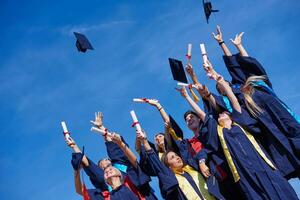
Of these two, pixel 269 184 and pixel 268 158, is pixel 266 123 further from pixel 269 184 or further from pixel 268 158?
pixel 269 184

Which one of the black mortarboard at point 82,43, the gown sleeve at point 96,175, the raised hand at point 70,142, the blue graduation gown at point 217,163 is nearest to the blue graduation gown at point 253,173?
the blue graduation gown at point 217,163

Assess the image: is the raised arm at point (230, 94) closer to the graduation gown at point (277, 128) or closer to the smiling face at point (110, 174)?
the graduation gown at point (277, 128)

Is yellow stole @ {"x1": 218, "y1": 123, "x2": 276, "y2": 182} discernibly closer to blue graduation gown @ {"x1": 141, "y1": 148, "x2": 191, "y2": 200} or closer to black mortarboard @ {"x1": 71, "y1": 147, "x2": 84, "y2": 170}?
blue graduation gown @ {"x1": 141, "y1": 148, "x2": 191, "y2": 200}

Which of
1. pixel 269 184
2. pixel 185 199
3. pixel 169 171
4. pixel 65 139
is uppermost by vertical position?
pixel 65 139

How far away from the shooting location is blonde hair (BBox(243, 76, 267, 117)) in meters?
5.28

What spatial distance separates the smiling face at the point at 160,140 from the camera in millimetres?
6004

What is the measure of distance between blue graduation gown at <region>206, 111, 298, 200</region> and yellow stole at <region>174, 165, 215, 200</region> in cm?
48

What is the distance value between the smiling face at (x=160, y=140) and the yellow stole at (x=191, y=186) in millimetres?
798

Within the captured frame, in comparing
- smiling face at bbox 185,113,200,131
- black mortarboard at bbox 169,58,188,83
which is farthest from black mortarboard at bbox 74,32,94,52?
A: smiling face at bbox 185,113,200,131

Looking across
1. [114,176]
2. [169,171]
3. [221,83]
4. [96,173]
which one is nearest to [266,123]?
[221,83]

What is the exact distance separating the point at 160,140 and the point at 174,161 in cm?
80

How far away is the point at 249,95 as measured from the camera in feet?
17.8

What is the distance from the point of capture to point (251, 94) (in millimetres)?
5465

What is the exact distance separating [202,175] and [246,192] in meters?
0.69
